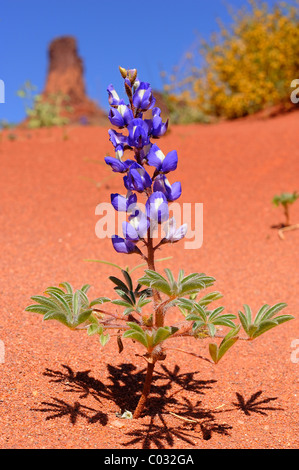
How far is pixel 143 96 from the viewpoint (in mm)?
1668

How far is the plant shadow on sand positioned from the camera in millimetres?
1803

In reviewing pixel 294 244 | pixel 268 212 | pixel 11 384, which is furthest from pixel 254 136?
pixel 11 384

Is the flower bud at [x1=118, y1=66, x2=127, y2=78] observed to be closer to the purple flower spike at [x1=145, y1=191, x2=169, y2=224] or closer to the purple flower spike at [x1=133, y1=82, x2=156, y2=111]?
the purple flower spike at [x1=133, y1=82, x2=156, y2=111]

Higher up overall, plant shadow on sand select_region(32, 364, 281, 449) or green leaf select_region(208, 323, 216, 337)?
green leaf select_region(208, 323, 216, 337)

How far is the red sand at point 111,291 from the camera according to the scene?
1.82m

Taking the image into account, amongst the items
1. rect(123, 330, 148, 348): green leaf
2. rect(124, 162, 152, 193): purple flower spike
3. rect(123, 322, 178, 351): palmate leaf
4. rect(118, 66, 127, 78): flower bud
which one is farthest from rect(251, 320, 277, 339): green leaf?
rect(118, 66, 127, 78): flower bud

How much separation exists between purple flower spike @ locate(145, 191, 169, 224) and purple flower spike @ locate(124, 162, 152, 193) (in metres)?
0.05

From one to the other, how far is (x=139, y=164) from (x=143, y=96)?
0.23 metres

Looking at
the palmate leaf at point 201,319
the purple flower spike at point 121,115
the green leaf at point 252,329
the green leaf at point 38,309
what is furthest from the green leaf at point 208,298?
the purple flower spike at point 121,115

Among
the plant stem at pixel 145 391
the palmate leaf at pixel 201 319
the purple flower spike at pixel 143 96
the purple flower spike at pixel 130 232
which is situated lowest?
the plant stem at pixel 145 391

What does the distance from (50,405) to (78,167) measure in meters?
3.84

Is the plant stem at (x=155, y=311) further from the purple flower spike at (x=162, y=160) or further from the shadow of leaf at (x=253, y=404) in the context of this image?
the shadow of leaf at (x=253, y=404)

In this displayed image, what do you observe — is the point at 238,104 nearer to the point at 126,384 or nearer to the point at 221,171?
the point at 221,171

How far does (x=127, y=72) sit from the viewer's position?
1714 millimetres
